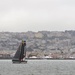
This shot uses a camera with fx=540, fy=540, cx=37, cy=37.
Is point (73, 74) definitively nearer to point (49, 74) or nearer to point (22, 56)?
point (49, 74)

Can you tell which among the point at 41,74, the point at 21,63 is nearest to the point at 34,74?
the point at 41,74

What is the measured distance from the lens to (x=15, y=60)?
123000mm

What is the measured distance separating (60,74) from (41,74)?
2.62 m

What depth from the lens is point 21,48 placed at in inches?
4961

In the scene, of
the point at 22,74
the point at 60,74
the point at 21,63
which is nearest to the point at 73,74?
the point at 60,74

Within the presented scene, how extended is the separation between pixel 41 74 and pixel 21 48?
5410cm

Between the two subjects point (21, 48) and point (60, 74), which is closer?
point (60, 74)

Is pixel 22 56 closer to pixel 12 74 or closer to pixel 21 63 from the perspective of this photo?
pixel 21 63

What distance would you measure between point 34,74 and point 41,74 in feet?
3.31

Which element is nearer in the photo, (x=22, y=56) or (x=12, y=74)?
(x=12, y=74)

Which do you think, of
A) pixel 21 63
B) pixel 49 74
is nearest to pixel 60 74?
pixel 49 74

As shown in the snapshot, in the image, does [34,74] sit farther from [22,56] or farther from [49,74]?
[22,56]

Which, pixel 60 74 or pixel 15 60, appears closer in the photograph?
pixel 60 74

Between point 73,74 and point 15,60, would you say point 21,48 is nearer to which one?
point 15,60
